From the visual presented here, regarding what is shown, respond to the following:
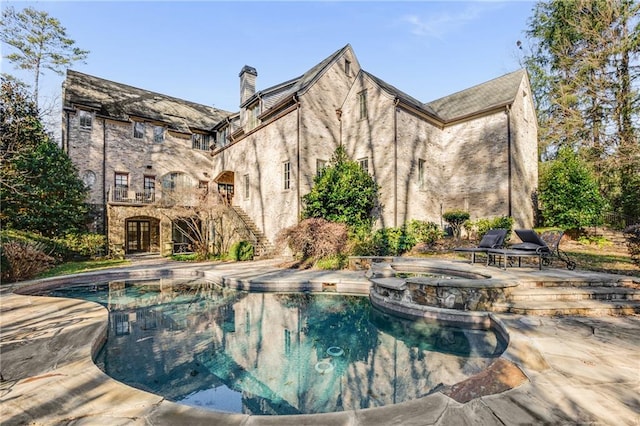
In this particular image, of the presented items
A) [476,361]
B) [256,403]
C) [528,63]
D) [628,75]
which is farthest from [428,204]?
[528,63]

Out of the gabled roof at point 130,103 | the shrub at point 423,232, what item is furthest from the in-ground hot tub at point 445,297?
the gabled roof at point 130,103

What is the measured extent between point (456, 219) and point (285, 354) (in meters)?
11.9

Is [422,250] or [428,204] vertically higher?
[428,204]

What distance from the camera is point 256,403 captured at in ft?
10.4

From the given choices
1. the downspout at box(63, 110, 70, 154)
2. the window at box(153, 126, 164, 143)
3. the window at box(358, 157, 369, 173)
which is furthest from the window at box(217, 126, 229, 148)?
the window at box(358, 157, 369, 173)

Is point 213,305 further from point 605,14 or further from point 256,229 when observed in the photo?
point 605,14

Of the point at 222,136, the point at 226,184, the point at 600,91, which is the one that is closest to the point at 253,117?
the point at 222,136

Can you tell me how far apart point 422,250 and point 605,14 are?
18176 millimetres

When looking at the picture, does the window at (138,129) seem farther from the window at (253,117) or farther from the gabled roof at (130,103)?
the window at (253,117)

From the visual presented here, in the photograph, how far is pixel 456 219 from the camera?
13523 millimetres

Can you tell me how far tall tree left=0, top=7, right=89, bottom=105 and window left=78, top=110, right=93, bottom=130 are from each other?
4.37m

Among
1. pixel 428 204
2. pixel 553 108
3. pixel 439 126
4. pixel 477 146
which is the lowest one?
pixel 428 204

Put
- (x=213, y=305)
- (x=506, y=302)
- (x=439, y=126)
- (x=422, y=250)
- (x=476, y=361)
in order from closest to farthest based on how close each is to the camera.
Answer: (x=476, y=361), (x=506, y=302), (x=213, y=305), (x=422, y=250), (x=439, y=126)

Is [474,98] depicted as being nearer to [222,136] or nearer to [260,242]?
[260,242]
